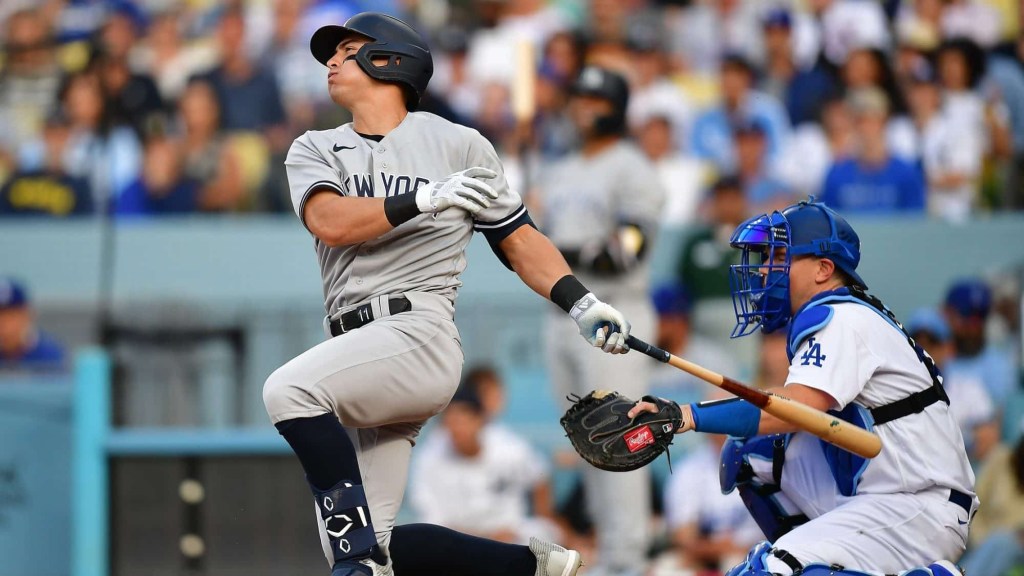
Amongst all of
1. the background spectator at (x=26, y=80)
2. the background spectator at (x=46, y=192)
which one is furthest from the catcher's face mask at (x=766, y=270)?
the background spectator at (x=26, y=80)

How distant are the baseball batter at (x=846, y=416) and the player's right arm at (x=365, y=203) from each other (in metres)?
0.90

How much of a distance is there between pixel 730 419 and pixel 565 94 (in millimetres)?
6621

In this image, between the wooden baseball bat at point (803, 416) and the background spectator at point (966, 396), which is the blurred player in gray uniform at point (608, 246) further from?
the wooden baseball bat at point (803, 416)

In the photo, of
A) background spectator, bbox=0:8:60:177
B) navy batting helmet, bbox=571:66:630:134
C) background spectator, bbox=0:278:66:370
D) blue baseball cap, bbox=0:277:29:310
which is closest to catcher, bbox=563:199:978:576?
navy batting helmet, bbox=571:66:630:134

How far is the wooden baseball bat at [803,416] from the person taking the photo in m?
4.17

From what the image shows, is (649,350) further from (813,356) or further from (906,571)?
(906,571)

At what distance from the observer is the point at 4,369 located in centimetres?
876

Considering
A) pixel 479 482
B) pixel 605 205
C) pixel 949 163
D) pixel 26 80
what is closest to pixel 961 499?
pixel 605 205

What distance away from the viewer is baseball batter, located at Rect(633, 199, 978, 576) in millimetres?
4352

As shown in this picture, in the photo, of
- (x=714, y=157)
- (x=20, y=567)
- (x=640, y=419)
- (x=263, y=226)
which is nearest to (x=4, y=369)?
(x=20, y=567)

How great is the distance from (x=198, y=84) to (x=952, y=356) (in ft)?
18.0

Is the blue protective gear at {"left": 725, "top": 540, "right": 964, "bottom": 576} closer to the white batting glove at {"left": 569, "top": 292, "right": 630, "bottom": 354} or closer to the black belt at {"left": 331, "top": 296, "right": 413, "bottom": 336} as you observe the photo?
the white batting glove at {"left": 569, "top": 292, "right": 630, "bottom": 354}

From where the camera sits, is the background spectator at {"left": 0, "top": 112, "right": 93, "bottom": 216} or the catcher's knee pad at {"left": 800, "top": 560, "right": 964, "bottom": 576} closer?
the catcher's knee pad at {"left": 800, "top": 560, "right": 964, "bottom": 576}

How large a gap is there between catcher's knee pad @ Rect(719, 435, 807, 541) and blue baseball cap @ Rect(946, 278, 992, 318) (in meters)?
4.40
